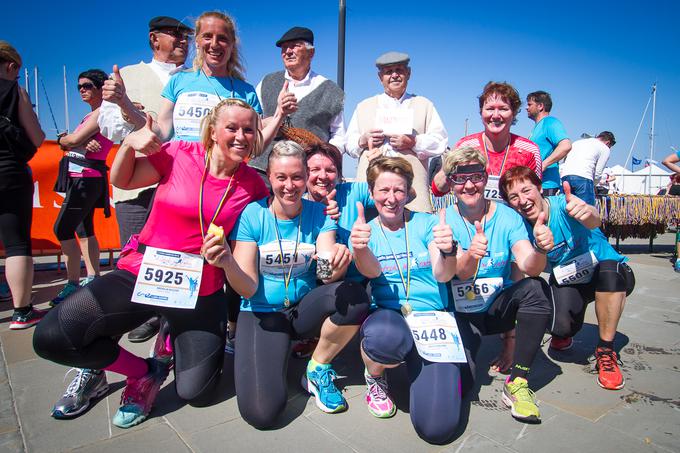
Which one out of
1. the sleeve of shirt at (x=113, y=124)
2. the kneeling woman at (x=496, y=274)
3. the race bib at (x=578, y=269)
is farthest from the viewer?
the race bib at (x=578, y=269)

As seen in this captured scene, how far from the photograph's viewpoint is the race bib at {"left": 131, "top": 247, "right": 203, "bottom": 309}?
2088 millimetres

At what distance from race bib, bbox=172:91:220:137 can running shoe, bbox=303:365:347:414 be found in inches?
66.1

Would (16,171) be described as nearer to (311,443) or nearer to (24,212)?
(24,212)

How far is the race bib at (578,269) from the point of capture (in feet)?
9.07

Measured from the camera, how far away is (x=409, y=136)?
3086 mm

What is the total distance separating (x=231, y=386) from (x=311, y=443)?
81 centimetres

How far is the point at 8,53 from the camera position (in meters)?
3.15

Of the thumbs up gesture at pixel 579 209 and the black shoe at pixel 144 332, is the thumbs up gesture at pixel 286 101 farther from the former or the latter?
the black shoe at pixel 144 332

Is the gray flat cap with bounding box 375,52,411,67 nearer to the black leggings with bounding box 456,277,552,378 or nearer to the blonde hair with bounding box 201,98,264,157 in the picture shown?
the blonde hair with bounding box 201,98,264,157

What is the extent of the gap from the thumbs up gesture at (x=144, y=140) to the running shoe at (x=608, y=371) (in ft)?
9.82

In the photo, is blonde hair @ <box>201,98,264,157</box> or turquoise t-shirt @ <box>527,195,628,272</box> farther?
turquoise t-shirt @ <box>527,195,628,272</box>

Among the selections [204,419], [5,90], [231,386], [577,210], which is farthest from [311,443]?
[5,90]

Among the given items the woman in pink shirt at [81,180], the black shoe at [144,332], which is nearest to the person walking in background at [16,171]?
the woman in pink shirt at [81,180]

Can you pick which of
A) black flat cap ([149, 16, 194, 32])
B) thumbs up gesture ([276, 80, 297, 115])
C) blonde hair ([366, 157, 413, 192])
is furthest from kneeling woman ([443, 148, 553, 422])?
black flat cap ([149, 16, 194, 32])
